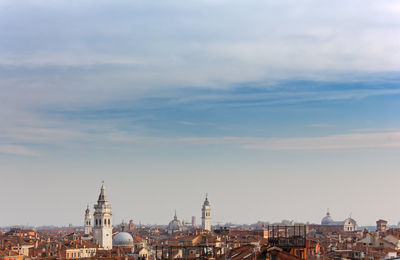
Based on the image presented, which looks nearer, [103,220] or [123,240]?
[103,220]

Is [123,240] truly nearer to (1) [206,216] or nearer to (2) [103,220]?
(2) [103,220]

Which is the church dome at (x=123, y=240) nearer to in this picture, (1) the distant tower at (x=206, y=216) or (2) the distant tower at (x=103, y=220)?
(2) the distant tower at (x=103, y=220)

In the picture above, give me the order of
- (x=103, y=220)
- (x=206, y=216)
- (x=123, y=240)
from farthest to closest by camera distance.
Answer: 1. (x=206, y=216)
2. (x=123, y=240)
3. (x=103, y=220)

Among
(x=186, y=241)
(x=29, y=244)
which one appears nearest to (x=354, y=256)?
(x=186, y=241)

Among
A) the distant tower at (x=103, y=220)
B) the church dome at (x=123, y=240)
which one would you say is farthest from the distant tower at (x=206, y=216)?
the distant tower at (x=103, y=220)

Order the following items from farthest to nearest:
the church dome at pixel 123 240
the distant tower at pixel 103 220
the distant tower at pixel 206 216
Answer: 1. the distant tower at pixel 206 216
2. the church dome at pixel 123 240
3. the distant tower at pixel 103 220

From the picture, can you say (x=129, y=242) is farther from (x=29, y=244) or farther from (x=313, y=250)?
(x=313, y=250)

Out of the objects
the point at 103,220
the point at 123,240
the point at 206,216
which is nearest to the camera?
the point at 103,220

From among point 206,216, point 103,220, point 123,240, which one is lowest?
point 123,240

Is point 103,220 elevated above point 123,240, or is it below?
above

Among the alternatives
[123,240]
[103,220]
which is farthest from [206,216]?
[103,220]
